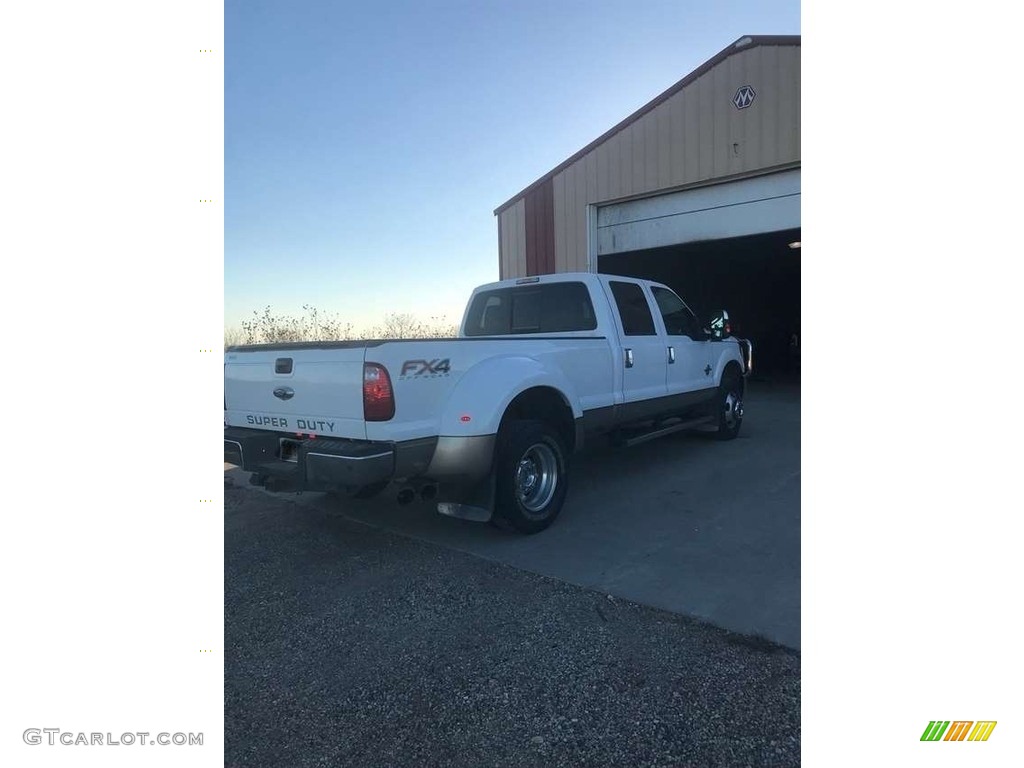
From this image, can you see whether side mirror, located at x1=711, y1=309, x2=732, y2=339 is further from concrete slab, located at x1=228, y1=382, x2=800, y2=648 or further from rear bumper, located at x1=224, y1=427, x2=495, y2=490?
rear bumper, located at x1=224, y1=427, x2=495, y2=490

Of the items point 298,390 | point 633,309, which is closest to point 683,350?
point 633,309

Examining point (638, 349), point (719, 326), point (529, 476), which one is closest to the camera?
point (529, 476)

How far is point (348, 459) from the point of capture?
12.0 ft

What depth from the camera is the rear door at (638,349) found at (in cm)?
590

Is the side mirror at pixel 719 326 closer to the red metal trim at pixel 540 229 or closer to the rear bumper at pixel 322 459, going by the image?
the rear bumper at pixel 322 459

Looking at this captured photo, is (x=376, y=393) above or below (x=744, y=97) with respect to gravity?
below

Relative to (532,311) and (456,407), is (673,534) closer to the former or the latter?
(456,407)

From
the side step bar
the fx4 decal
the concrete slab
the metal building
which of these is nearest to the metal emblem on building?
the metal building

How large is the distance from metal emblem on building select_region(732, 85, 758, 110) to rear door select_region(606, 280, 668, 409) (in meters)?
5.42

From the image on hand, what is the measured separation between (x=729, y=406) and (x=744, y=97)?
17.0 ft

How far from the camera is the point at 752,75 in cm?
990

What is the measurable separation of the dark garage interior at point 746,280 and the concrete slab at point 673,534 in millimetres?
7140
